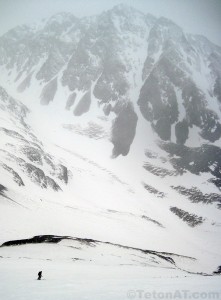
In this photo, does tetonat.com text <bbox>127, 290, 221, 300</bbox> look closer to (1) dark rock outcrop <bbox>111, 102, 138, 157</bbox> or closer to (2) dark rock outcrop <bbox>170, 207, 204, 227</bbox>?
(2) dark rock outcrop <bbox>170, 207, 204, 227</bbox>

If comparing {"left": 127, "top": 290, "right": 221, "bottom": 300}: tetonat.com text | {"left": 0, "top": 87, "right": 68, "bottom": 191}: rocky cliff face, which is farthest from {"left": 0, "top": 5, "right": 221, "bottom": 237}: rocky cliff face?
{"left": 127, "top": 290, "right": 221, "bottom": 300}: tetonat.com text

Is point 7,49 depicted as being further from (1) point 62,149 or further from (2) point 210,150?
(2) point 210,150

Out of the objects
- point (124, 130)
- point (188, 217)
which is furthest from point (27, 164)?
point (124, 130)

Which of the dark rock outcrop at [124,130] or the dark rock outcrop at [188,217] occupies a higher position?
the dark rock outcrop at [124,130]

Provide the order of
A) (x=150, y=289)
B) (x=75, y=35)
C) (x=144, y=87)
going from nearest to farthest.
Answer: (x=150, y=289), (x=144, y=87), (x=75, y=35)

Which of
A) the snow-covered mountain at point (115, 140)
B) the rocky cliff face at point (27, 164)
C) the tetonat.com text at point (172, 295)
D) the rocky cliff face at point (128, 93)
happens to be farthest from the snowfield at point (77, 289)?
the rocky cliff face at point (128, 93)

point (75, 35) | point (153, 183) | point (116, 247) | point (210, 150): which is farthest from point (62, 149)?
point (75, 35)

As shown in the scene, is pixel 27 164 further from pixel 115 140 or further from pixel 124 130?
pixel 124 130

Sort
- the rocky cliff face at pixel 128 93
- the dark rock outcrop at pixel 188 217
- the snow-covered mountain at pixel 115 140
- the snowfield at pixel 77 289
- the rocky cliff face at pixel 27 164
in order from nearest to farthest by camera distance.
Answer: the snowfield at pixel 77 289 < the snow-covered mountain at pixel 115 140 < the rocky cliff face at pixel 27 164 < the dark rock outcrop at pixel 188 217 < the rocky cliff face at pixel 128 93

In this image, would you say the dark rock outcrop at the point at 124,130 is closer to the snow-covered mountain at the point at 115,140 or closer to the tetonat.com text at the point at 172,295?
the snow-covered mountain at the point at 115,140
